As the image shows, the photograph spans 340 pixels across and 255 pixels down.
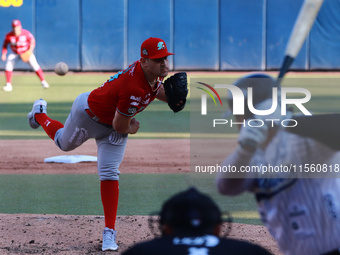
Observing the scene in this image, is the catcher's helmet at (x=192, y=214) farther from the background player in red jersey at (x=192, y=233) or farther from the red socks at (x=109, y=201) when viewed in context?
the red socks at (x=109, y=201)

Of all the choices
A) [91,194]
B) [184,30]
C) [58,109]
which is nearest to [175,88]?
[91,194]

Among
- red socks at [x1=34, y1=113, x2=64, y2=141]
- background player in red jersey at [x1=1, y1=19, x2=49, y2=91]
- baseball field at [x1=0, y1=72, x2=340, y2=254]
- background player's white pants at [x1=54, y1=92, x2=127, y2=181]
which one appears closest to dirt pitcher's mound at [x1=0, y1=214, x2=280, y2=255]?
baseball field at [x1=0, y1=72, x2=340, y2=254]

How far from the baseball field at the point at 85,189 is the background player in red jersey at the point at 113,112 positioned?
1.72 feet

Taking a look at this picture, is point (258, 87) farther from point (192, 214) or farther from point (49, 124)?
point (49, 124)

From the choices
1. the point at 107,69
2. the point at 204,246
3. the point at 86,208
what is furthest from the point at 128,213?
the point at 107,69

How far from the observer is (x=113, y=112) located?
438 cm

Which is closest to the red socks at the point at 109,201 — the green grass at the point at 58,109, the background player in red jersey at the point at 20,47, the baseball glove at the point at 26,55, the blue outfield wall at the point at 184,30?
the green grass at the point at 58,109

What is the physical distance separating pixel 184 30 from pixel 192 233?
19.8 meters

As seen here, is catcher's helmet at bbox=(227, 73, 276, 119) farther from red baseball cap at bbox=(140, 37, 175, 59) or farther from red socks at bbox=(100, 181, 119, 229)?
red socks at bbox=(100, 181, 119, 229)

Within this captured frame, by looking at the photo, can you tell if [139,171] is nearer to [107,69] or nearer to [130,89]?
[130,89]

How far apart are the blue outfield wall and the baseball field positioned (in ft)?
26.8

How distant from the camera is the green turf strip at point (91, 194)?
5.81m

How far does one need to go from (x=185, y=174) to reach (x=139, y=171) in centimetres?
63

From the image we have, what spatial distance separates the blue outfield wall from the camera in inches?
820
